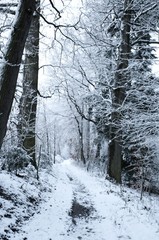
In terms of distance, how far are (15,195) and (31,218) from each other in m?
1.06

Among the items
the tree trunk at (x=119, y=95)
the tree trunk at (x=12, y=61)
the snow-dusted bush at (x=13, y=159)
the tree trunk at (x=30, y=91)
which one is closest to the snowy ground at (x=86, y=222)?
the snow-dusted bush at (x=13, y=159)

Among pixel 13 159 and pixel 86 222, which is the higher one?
pixel 13 159

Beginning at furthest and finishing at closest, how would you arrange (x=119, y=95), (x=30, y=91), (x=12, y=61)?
(x=119, y=95)
(x=30, y=91)
(x=12, y=61)

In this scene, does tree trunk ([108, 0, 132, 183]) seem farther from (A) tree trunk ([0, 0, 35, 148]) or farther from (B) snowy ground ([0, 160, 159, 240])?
(A) tree trunk ([0, 0, 35, 148])

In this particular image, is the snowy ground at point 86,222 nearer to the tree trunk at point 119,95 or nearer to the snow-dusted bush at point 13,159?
the snow-dusted bush at point 13,159

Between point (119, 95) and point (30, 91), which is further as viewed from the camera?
point (119, 95)

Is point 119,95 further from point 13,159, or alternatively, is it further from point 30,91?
point 13,159

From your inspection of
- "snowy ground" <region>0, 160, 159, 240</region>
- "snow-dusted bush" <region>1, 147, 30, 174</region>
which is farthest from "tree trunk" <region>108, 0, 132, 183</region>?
"snow-dusted bush" <region>1, 147, 30, 174</region>

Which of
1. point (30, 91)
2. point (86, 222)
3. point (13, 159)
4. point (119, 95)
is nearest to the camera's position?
point (86, 222)

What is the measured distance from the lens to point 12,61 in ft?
15.2

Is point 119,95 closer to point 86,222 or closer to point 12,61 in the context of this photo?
point 86,222

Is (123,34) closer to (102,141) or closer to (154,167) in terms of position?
(154,167)

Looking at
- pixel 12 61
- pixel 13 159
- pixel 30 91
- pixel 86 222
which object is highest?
pixel 12 61

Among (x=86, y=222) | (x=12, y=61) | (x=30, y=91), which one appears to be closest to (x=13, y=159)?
(x=30, y=91)
